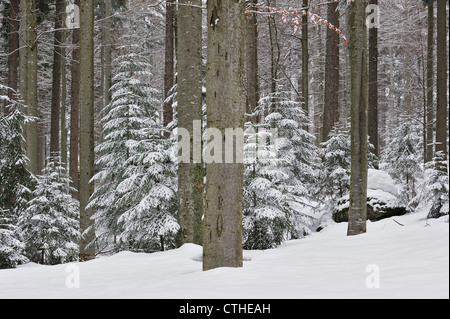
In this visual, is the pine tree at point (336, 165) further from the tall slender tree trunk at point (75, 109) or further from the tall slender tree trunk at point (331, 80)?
the tall slender tree trunk at point (75, 109)

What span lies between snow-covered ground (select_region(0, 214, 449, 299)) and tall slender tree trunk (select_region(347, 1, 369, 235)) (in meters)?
1.19

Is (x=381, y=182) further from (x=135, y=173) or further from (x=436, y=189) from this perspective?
(x=135, y=173)

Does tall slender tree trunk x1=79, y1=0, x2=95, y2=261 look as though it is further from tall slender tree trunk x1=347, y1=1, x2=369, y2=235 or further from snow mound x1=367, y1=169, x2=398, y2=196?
snow mound x1=367, y1=169, x2=398, y2=196

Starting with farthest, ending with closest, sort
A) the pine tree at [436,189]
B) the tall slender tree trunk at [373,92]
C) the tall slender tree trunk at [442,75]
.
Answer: the tall slender tree trunk at [373,92] → the tall slender tree trunk at [442,75] → the pine tree at [436,189]

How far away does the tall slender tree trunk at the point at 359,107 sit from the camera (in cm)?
732

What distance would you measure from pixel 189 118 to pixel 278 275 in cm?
365

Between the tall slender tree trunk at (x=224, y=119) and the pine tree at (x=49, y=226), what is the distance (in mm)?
7613

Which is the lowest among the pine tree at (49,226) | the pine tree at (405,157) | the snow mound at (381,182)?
the pine tree at (49,226)

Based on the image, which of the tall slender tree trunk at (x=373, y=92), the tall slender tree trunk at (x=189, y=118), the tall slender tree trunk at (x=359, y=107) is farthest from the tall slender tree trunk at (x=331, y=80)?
the tall slender tree trunk at (x=189, y=118)

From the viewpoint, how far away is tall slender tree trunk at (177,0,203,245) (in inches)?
278

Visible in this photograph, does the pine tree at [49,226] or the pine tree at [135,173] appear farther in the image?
the pine tree at [49,226]

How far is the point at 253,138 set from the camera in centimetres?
817
